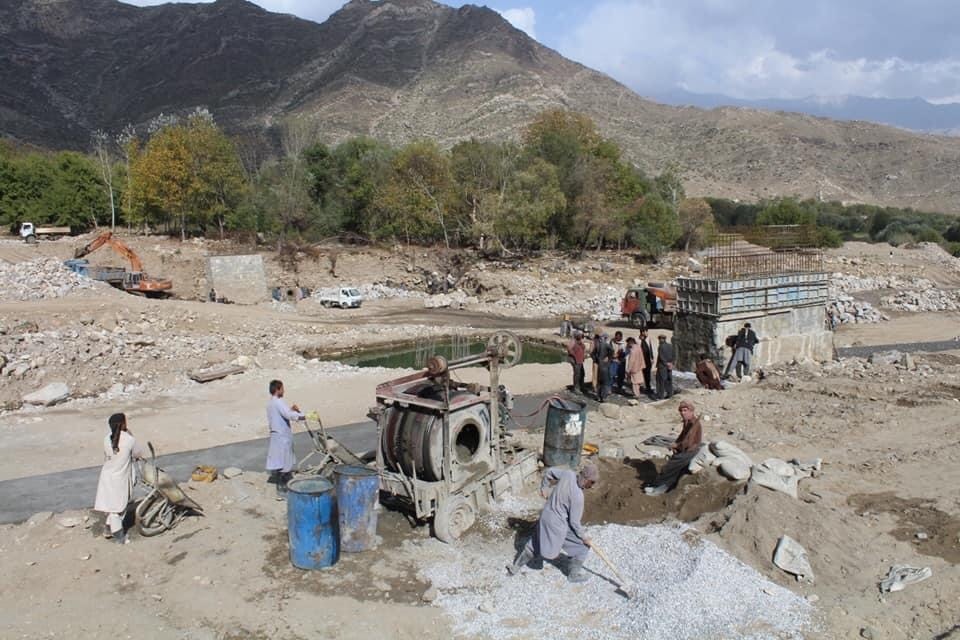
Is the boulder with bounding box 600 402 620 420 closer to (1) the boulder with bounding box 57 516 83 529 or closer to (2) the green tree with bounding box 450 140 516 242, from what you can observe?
(1) the boulder with bounding box 57 516 83 529

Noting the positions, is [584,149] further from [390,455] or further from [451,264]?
[390,455]

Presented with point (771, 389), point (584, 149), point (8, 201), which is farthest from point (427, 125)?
point (771, 389)

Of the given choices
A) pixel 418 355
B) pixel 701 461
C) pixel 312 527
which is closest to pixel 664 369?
pixel 701 461

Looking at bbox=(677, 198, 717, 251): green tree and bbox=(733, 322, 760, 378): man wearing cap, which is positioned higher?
bbox=(677, 198, 717, 251): green tree

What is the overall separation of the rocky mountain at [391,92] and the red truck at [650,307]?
53.4 metres

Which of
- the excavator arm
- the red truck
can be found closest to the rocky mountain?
the excavator arm

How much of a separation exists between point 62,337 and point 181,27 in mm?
152250

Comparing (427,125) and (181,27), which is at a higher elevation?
(181,27)

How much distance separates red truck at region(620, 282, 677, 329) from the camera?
82.5 ft

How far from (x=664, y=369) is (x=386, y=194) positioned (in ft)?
103

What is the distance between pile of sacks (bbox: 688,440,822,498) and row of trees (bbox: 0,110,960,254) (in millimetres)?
31031

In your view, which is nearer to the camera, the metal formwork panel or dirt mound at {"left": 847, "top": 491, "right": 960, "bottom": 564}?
dirt mound at {"left": 847, "top": 491, "right": 960, "bottom": 564}

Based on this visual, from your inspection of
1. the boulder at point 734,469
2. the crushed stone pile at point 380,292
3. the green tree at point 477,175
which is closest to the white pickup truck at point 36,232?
the crushed stone pile at point 380,292

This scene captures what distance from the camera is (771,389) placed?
14461 millimetres
